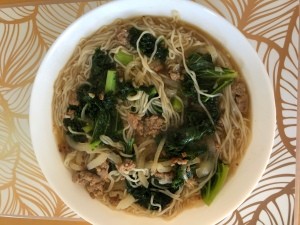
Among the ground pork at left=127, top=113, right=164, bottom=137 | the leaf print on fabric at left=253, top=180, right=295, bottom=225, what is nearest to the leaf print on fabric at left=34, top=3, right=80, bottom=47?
the ground pork at left=127, top=113, right=164, bottom=137

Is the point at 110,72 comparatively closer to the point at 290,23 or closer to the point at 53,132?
the point at 53,132

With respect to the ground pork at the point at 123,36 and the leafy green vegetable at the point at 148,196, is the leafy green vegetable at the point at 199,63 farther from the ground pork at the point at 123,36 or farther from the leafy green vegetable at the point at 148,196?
the leafy green vegetable at the point at 148,196

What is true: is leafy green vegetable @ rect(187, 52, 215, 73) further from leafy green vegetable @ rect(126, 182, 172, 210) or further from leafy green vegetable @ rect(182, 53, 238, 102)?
leafy green vegetable @ rect(126, 182, 172, 210)

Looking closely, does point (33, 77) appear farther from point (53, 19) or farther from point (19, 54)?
point (53, 19)

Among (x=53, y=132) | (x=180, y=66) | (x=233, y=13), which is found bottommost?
(x=53, y=132)

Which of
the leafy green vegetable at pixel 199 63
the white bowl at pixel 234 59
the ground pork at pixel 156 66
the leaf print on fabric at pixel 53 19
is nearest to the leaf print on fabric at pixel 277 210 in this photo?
the white bowl at pixel 234 59

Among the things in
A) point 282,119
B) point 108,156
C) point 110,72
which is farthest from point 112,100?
point 282,119
